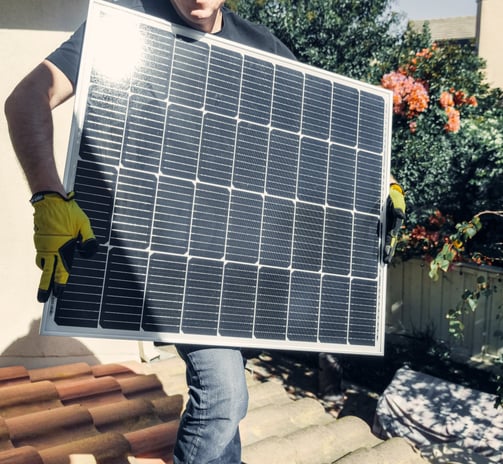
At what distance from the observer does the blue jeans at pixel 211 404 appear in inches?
110

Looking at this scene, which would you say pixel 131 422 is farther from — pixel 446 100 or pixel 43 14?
pixel 446 100

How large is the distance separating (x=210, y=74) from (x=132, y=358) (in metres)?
3.21

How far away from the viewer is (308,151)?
325cm

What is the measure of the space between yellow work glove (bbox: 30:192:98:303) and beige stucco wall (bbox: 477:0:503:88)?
19.9 m

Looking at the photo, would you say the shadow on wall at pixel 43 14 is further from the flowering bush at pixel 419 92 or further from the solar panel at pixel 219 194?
the flowering bush at pixel 419 92

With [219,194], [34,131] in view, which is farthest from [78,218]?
[219,194]

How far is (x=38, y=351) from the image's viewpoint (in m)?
4.71

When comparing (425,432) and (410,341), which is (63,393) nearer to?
(425,432)

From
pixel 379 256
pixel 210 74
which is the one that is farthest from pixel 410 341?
pixel 210 74

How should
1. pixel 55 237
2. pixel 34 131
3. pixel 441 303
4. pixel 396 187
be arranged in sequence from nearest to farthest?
1. pixel 55 237
2. pixel 34 131
3. pixel 396 187
4. pixel 441 303

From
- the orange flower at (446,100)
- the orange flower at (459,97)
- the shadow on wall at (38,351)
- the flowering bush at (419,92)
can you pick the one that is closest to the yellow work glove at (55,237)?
the shadow on wall at (38,351)

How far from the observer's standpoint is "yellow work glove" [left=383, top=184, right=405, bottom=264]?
11.1 feet

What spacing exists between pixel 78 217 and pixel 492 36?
66.9ft

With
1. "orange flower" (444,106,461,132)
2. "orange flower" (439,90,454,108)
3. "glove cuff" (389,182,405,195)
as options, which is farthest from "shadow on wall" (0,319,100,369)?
"orange flower" (439,90,454,108)
